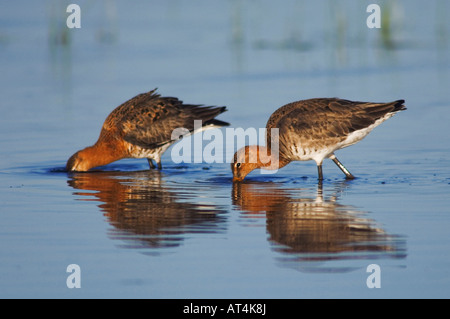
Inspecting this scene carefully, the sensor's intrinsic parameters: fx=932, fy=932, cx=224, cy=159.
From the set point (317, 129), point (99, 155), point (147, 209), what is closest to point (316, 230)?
point (147, 209)

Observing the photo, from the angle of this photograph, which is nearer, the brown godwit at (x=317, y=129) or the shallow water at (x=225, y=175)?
the shallow water at (x=225, y=175)

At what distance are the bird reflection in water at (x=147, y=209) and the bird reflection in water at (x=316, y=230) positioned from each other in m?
0.58

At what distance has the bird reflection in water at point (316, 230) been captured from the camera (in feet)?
27.0

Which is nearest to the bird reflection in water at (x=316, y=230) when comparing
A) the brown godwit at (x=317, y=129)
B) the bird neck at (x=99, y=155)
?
the brown godwit at (x=317, y=129)

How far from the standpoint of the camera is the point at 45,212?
10.1m

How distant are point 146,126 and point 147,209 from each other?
135 inches

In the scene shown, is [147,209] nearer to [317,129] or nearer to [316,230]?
[316,230]

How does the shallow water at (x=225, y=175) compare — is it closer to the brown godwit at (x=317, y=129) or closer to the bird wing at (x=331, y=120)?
the brown godwit at (x=317, y=129)

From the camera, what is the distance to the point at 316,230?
9164 millimetres

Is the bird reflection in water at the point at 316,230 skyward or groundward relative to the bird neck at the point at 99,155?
groundward

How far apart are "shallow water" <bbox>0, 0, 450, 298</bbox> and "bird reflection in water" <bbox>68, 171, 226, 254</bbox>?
1.1 inches

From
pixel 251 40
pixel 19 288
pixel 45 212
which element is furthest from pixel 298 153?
pixel 251 40

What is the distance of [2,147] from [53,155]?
85 cm

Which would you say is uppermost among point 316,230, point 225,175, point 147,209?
point 225,175
